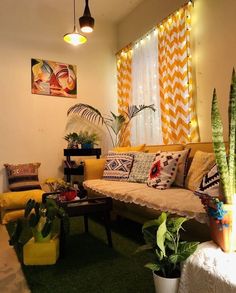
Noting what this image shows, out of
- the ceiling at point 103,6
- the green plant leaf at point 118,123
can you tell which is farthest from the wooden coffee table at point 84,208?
the ceiling at point 103,6

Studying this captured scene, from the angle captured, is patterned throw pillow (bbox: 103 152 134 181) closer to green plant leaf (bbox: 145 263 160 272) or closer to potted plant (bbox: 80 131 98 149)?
potted plant (bbox: 80 131 98 149)

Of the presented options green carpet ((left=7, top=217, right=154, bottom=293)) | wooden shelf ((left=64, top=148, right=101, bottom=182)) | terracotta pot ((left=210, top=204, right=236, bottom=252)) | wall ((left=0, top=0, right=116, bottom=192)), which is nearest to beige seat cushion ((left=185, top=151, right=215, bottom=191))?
green carpet ((left=7, top=217, right=154, bottom=293))

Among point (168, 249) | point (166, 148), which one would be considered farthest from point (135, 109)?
point (168, 249)

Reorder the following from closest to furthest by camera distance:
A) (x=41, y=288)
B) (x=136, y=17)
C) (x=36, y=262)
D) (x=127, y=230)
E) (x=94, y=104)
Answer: (x=41, y=288) → (x=36, y=262) → (x=127, y=230) → (x=136, y=17) → (x=94, y=104)

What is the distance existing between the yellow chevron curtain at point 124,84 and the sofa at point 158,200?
1.07 m

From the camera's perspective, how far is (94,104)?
4449mm

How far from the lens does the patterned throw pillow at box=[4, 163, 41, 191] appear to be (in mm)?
3434

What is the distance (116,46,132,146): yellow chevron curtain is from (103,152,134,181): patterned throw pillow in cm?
94

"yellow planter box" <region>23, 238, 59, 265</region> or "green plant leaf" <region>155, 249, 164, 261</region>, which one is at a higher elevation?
"green plant leaf" <region>155, 249, 164, 261</region>

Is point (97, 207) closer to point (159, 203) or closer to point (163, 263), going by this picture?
point (159, 203)

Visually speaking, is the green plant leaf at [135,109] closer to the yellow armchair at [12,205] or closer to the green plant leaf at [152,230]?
the yellow armchair at [12,205]

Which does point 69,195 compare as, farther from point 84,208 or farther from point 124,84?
point 124,84

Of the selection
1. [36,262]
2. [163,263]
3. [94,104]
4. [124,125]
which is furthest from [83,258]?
[94,104]

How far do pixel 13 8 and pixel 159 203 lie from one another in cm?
368
